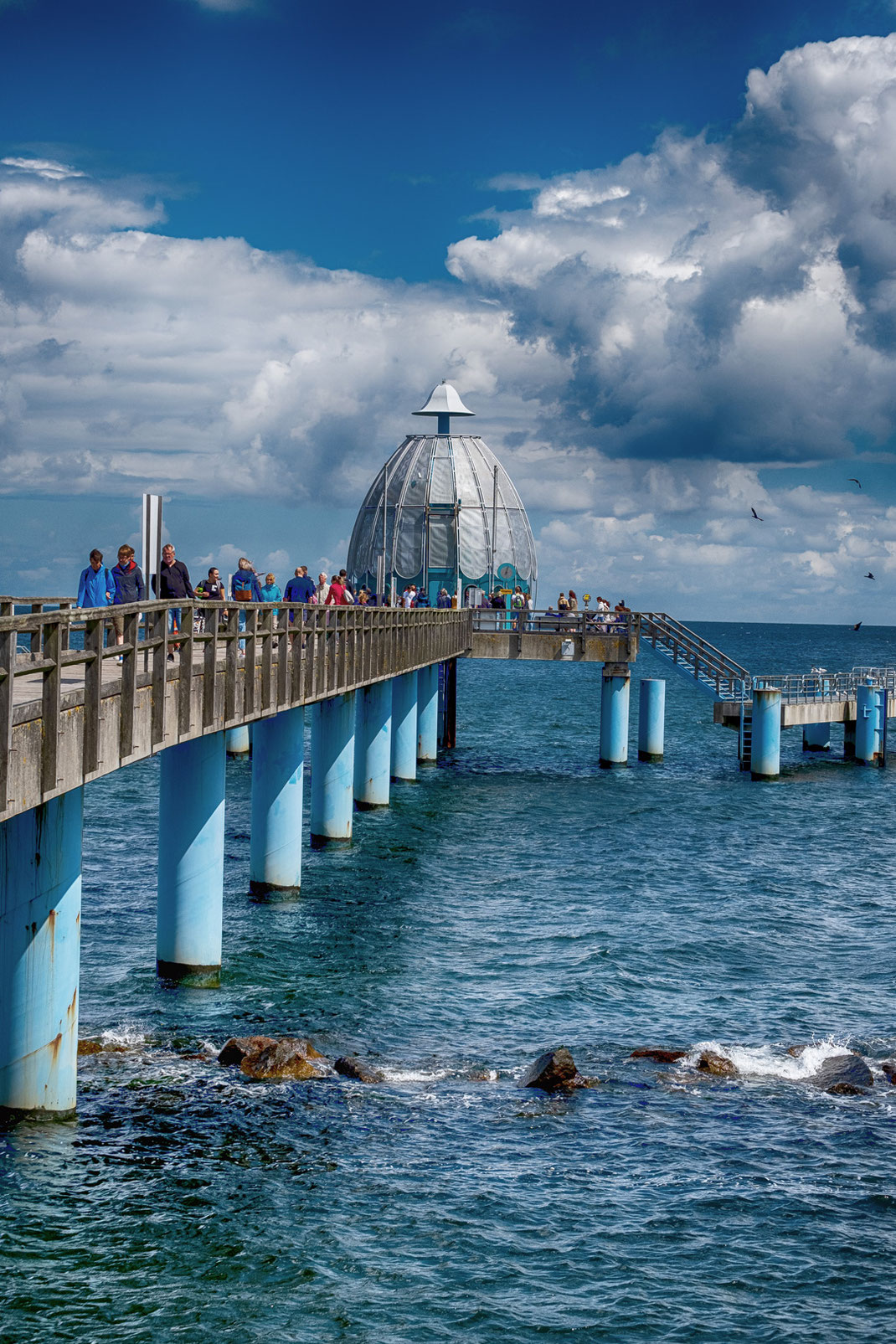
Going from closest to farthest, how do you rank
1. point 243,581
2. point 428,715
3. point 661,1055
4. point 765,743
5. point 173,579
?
1. point 661,1055
2. point 173,579
3. point 243,581
4. point 765,743
5. point 428,715

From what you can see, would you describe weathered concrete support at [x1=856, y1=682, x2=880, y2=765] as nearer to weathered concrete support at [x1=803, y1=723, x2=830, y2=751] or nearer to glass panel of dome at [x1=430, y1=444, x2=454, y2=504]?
weathered concrete support at [x1=803, y1=723, x2=830, y2=751]

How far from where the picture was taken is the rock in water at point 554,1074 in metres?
17.0

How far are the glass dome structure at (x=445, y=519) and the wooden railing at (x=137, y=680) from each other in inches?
1712

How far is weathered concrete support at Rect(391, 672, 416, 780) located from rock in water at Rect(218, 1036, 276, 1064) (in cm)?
2671

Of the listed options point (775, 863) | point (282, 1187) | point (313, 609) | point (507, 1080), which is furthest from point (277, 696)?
point (775, 863)

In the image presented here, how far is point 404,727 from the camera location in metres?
45.6

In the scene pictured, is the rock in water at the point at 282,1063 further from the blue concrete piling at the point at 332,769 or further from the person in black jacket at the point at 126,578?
the blue concrete piling at the point at 332,769

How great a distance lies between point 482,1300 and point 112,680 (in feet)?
21.9

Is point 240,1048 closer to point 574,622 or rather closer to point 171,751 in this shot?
point 171,751

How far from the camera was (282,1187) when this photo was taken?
13.9 metres

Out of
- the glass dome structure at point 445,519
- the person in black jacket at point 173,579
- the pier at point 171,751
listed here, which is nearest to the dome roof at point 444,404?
the glass dome structure at point 445,519

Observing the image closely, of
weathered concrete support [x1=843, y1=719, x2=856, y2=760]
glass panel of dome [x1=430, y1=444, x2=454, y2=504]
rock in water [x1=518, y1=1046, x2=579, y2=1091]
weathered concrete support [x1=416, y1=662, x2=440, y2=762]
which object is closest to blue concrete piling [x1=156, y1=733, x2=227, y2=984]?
rock in water [x1=518, y1=1046, x2=579, y2=1091]

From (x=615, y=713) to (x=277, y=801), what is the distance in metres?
27.5

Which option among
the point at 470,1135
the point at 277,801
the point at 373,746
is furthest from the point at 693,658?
the point at 470,1135
